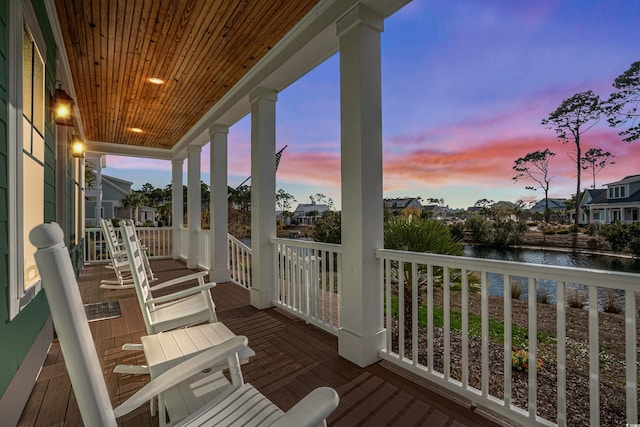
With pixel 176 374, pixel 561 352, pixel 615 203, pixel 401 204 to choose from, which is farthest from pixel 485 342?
pixel 401 204

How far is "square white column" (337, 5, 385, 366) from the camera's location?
245cm

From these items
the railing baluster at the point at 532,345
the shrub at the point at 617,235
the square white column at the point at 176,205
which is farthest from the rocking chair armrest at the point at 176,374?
the square white column at the point at 176,205

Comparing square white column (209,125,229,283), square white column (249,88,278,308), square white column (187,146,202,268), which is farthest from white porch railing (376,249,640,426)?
square white column (187,146,202,268)

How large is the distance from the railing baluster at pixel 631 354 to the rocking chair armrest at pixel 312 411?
1.41m

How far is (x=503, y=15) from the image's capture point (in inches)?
132

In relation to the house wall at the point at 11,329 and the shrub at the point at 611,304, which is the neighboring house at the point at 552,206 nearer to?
the shrub at the point at 611,304

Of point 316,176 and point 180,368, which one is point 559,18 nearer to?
point 180,368

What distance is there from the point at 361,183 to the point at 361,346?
1289mm

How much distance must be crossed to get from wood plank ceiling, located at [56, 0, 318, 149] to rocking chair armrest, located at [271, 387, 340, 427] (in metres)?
2.87

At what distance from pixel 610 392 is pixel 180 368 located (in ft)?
9.80

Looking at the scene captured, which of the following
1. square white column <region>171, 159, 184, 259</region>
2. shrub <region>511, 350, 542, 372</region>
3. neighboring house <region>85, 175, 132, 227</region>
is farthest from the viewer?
neighboring house <region>85, 175, 132, 227</region>

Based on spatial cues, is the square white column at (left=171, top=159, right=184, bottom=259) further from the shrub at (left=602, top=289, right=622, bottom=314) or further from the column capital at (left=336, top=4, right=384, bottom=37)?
the shrub at (left=602, top=289, right=622, bottom=314)

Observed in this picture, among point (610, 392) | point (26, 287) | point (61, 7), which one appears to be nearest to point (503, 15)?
point (610, 392)

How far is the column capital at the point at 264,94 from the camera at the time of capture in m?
3.79
